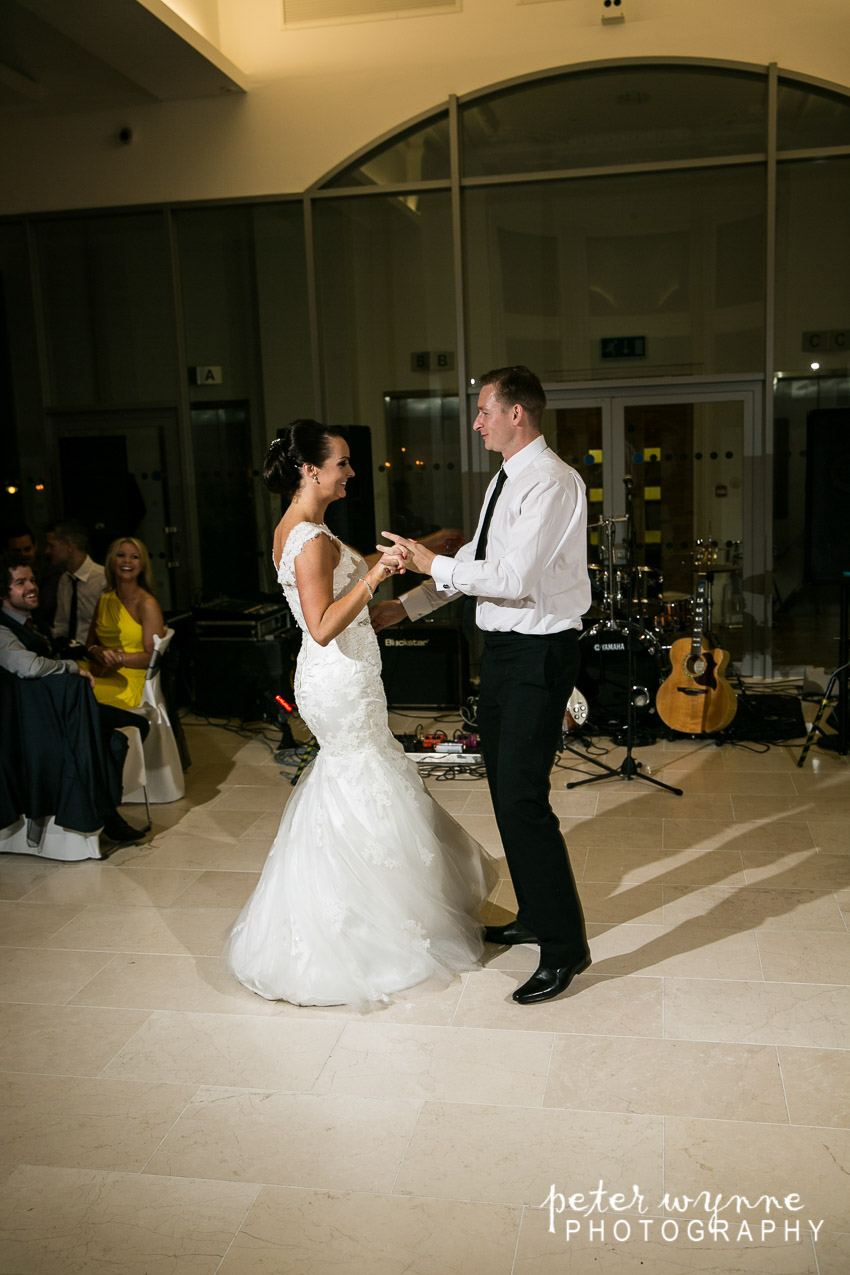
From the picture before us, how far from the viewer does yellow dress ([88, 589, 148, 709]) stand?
5.30 m

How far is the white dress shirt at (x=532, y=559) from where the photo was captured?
295cm

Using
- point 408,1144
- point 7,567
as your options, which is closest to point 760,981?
point 408,1144

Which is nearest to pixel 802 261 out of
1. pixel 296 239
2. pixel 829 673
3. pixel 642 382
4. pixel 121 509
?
pixel 642 382

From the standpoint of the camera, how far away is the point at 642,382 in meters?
7.84

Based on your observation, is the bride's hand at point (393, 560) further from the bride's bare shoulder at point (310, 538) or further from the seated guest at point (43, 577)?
the seated guest at point (43, 577)

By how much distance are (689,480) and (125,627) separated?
4412 mm

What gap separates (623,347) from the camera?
25.8 ft

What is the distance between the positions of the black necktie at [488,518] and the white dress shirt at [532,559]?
31 mm

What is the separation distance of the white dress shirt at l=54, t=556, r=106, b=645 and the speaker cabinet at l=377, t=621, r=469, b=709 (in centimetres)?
187

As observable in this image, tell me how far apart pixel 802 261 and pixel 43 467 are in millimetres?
5952

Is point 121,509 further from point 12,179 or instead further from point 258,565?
point 12,179

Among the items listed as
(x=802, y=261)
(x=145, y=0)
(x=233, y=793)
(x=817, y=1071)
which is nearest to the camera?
(x=817, y=1071)

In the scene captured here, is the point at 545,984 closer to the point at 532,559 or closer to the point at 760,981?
the point at 760,981

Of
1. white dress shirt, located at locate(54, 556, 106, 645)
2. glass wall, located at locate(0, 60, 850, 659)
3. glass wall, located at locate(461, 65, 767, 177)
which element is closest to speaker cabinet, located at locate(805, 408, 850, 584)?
glass wall, located at locate(0, 60, 850, 659)
